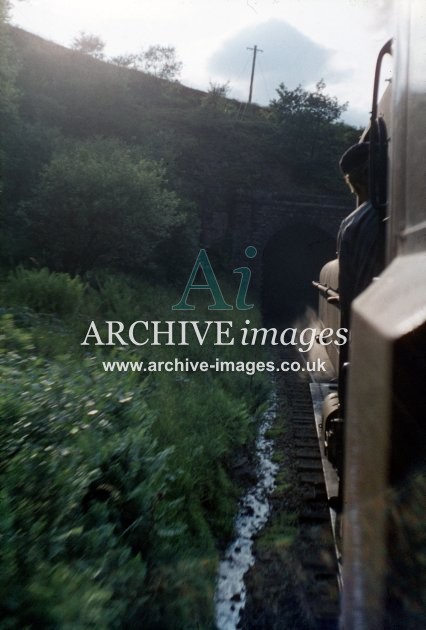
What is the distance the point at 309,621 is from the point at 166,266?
14.7 m

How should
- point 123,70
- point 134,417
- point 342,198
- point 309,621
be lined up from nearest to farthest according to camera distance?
1. point 309,621
2. point 134,417
3. point 342,198
4. point 123,70

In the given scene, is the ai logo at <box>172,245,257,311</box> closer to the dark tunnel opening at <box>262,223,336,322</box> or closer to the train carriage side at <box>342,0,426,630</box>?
the dark tunnel opening at <box>262,223,336,322</box>

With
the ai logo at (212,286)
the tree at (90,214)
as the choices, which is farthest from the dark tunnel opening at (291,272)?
the tree at (90,214)

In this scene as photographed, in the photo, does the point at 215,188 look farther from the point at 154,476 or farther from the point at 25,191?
the point at 154,476

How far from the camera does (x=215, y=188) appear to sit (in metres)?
25.1

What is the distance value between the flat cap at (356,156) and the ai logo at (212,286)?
8.36m

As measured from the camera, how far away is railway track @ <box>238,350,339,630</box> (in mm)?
3748

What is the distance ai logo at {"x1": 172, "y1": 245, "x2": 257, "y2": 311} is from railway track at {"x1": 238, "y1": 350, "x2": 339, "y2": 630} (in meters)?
6.75

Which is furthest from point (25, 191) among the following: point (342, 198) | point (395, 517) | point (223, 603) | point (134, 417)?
point (395, 517)

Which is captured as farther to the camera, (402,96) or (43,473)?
(43,473)

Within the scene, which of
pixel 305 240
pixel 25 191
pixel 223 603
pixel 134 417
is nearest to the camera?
pixel 223 603

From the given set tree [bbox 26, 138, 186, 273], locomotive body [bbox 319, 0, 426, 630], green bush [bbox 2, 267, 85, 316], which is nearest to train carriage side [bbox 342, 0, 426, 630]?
locomotive body [bbox 319, 0, 426, 630]

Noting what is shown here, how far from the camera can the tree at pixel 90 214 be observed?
43.8 ft

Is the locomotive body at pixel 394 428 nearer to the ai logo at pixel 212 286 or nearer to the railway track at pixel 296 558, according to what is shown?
the railway track at pixel 296 558
